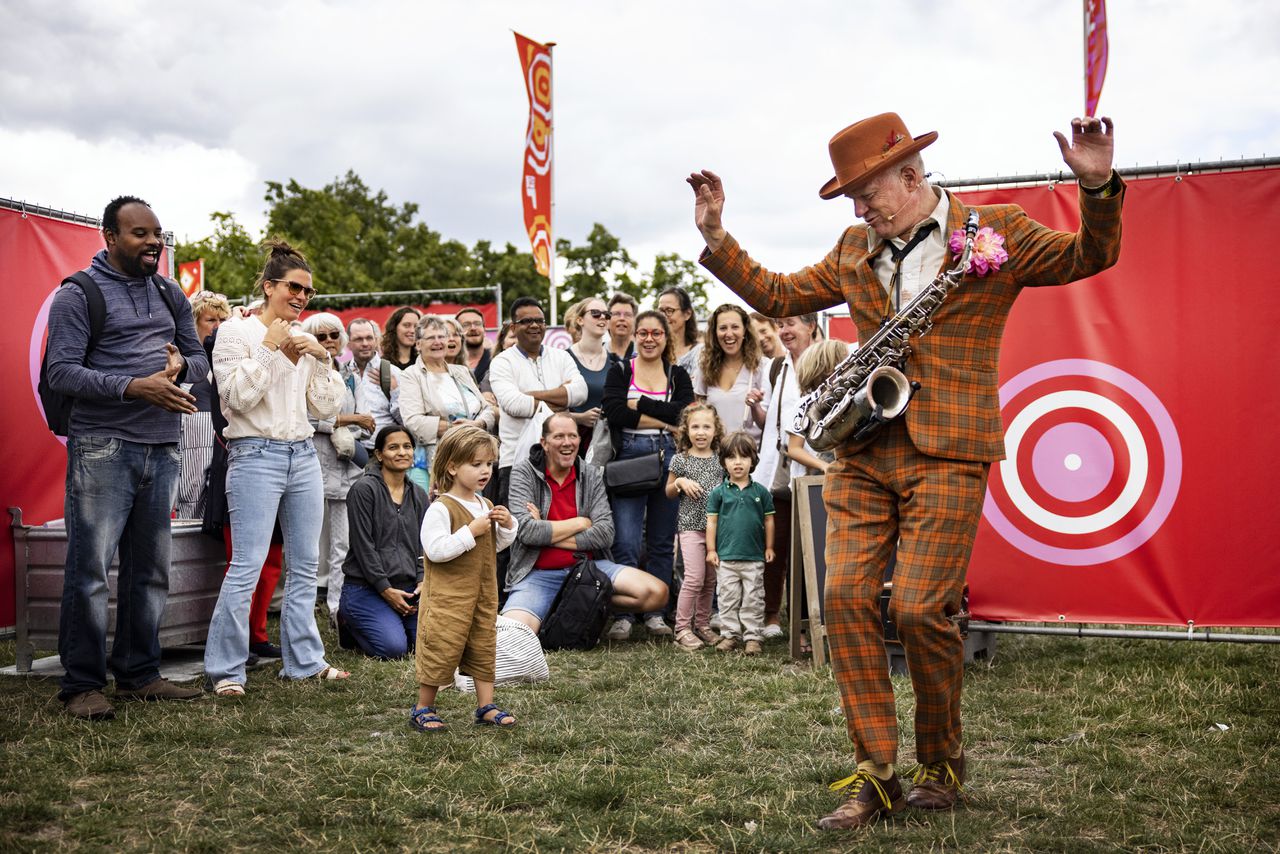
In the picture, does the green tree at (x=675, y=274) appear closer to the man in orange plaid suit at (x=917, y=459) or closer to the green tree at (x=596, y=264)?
the green tree at (x=596, y=264)

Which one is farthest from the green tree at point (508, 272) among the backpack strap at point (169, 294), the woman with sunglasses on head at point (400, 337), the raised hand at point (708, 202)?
the raised hand at point (708, 202)

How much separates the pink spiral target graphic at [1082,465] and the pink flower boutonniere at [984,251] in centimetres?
276

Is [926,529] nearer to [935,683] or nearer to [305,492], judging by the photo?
[935,683]

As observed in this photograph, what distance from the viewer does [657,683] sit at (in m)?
6.11

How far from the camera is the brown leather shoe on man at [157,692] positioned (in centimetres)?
573

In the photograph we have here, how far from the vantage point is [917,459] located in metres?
3.79

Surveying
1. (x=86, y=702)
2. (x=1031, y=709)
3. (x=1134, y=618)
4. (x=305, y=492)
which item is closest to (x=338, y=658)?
(x=305, y=492)

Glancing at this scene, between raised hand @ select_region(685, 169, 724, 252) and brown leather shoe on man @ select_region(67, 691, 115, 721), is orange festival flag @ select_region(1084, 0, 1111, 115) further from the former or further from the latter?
brown leather shoe on man @ select_region(67, 691, 115, 721)

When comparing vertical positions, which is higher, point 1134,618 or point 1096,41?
point 1096,41

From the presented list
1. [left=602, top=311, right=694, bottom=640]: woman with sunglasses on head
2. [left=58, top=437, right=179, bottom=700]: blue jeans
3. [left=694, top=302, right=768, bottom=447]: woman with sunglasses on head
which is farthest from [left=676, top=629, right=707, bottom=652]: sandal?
[left=58, top=437, right=179, bottom=700]: blue jeans

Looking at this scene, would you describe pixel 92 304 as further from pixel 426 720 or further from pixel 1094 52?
pixel 1094 52

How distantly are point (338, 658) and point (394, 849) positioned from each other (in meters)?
3.62

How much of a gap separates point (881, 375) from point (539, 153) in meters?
13.4

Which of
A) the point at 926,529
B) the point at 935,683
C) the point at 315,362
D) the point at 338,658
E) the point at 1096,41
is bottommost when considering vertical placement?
the point at 338,658
